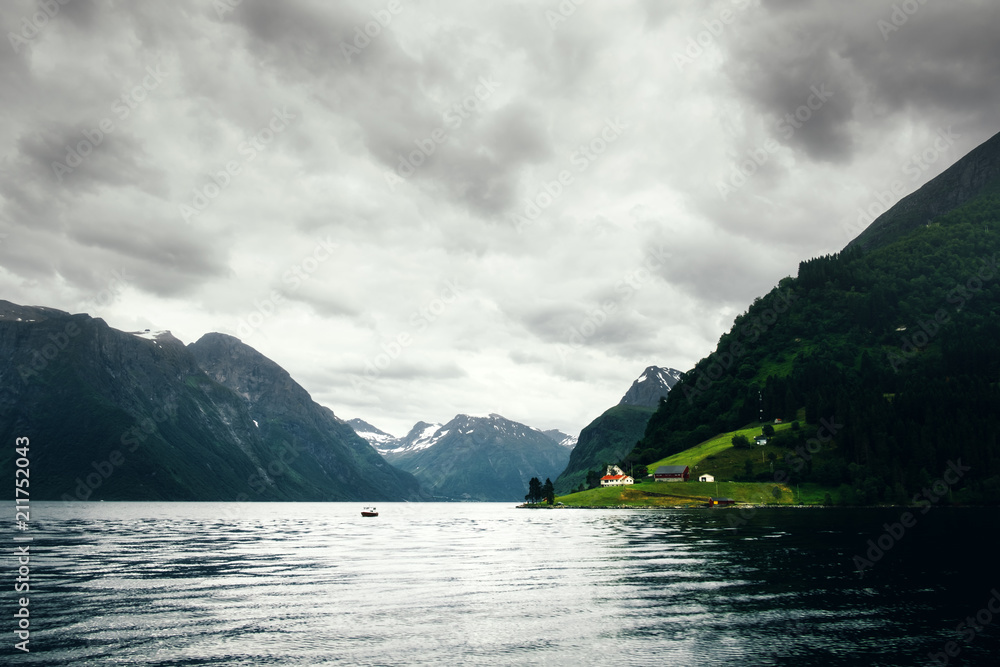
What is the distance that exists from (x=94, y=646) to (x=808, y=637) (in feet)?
130

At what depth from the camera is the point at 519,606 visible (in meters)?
43.3

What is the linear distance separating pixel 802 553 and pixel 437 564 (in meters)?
43.9

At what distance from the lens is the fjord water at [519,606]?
1224 inches

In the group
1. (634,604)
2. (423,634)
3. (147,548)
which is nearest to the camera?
(423,634)

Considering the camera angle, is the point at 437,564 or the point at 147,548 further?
the point at 147,548

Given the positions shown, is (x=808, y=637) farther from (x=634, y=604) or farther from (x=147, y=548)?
(x=147, y=548)

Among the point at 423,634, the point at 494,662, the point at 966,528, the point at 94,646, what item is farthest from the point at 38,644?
the point at 966,528

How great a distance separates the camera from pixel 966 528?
344 feet

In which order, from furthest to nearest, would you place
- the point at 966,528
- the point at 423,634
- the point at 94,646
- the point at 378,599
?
the point at 966,528 < the point at 378,599 < the point at 423,634 < the point at 94,646

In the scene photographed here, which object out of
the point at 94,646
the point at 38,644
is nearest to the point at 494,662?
the point at 94,646

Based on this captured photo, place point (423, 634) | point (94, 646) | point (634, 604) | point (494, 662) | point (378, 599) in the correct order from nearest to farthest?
point (494, 662)
point (94, 646)
point (423, 634)
point (634, 604)
point (378, 599)

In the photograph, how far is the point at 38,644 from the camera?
106ft

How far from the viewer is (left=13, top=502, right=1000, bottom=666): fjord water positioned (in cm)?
3108

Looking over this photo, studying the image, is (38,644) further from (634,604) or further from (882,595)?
(882,595)
